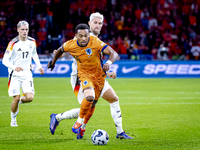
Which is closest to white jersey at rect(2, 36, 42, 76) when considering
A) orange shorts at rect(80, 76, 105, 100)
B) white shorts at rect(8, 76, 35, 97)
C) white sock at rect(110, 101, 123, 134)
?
white shorts at rect(8, 76, 35, 97)

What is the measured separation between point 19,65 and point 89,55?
7.36 feet

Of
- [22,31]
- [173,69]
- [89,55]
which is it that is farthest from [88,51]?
[173,69]

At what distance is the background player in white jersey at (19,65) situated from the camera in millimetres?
6930

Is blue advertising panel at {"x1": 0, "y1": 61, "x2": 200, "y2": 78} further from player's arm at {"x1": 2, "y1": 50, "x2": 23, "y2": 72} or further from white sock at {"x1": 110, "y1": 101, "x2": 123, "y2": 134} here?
white sock at {"x1": 110, "y1": 101, "x2": 123, "y2": 134}

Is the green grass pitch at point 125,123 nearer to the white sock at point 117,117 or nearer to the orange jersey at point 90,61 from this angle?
the white sock at point 117,117

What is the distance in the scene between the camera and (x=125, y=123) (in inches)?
288

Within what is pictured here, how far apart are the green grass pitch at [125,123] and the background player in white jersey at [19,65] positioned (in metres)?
0.57

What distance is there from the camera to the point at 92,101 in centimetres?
534

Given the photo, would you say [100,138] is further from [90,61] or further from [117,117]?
[90,61]

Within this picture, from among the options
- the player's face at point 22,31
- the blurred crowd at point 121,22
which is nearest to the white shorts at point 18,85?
the player's face at point 22,31

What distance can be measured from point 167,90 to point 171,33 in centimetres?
1039

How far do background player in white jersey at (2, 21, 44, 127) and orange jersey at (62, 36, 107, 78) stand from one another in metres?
A: 1.74

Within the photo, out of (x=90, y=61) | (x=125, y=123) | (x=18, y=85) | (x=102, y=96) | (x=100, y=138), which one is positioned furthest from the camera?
(x=125, y=123)

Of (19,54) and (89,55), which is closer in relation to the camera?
(89,55)
